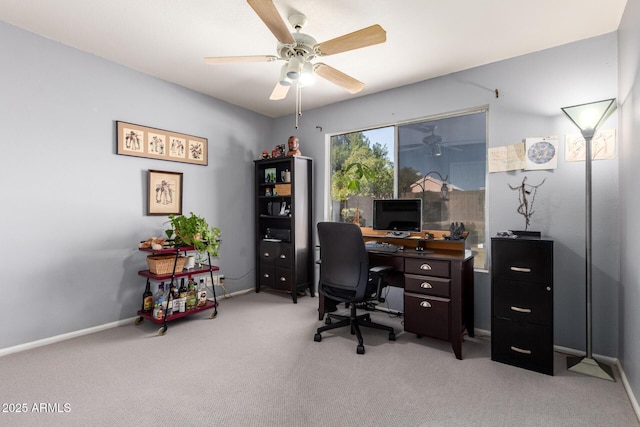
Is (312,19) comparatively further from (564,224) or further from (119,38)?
(564,224)

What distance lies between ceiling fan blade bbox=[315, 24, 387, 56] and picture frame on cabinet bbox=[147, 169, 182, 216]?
2.29 m

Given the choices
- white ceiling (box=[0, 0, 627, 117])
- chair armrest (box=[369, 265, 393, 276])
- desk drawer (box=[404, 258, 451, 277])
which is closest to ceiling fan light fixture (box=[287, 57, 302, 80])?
white ceiling (box=[0, 0, 627, 117])

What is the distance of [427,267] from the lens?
2689 mm

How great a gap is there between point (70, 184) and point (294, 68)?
2.31 meters

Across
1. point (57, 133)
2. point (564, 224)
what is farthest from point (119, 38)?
point (564, 224)

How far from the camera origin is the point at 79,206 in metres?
2.88

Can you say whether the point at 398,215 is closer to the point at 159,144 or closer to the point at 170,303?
the point at 170,303

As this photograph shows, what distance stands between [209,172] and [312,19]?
93.0 inches

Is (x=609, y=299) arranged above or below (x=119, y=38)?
below

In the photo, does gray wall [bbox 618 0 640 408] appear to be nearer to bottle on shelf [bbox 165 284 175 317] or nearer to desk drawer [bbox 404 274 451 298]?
desk drawer [bbox 404 274 451 298]

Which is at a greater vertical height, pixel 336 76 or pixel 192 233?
pixel 336 76

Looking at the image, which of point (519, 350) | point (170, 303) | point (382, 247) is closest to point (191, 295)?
point (170, 303)

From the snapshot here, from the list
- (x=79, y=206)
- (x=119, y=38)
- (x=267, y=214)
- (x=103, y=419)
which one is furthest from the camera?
(x=267, y=214)

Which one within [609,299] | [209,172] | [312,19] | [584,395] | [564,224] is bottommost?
[584,395]
